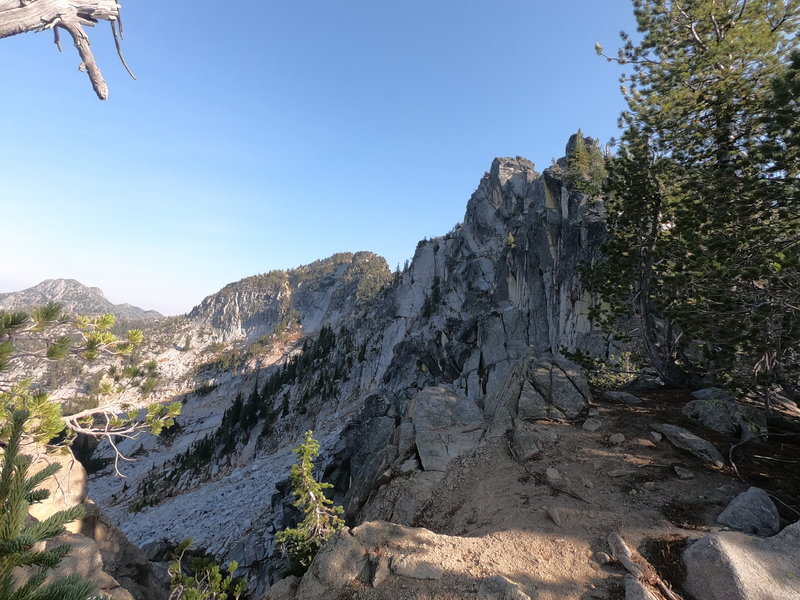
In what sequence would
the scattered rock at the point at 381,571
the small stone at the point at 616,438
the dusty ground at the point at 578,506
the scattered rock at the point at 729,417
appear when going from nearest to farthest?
1. the dusty ground at the point at 578,506
2. the scattered rock at the point at 381,571
3. the scattered rock at the point at 729,417
4. the small stone at the point at 616,438

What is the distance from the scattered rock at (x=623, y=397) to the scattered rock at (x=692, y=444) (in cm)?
237

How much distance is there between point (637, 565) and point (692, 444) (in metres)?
5.31

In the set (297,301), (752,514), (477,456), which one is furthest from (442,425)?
(297,301)

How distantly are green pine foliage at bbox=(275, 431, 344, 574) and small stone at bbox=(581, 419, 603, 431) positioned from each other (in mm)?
8197

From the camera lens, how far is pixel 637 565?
5.65 m

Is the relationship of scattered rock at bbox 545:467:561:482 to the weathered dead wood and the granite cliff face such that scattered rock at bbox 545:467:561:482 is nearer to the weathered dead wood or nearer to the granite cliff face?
the weathered dead wood

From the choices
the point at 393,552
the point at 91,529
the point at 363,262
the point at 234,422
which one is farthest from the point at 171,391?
the point at 393,552

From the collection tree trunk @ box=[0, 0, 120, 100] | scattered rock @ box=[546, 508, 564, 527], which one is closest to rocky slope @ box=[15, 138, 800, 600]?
scattered rock @ box=[546, 508, 564, 527]

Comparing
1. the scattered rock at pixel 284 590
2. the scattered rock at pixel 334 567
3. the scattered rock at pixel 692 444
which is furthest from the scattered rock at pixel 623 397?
the scattered rock at pixel 284 590

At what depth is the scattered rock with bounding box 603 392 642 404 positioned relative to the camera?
12766mm

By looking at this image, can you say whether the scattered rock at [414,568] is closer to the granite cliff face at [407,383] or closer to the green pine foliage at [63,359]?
the granite cliff face at [407,383]

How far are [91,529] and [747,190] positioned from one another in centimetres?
1999

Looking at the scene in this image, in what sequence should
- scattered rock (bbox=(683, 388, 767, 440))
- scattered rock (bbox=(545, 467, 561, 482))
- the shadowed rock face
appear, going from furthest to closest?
the shadowed rock face
scattered rock (bbox=(683, 388, 767, 440))
scattered rock (bbox=(545, 467, 561, 482))

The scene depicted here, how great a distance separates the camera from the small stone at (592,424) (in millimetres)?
11297
